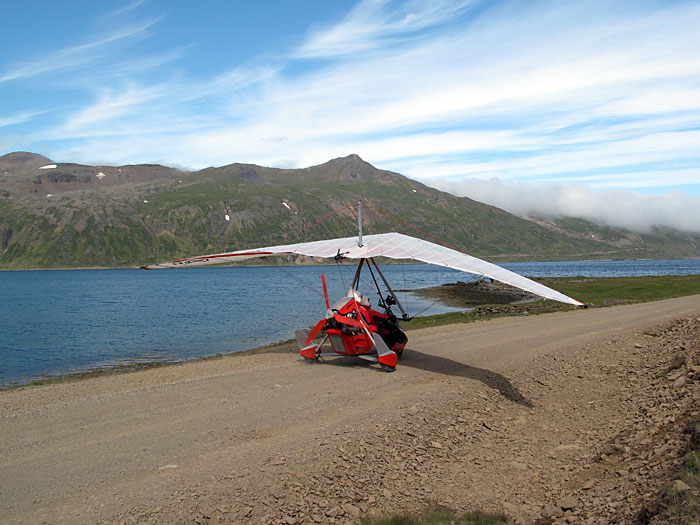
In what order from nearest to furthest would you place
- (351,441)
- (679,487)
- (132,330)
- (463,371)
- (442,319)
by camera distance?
(679,487)
(351,441)
(463,371)
(442,319)
(132,330)

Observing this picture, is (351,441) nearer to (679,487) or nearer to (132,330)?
(679,487)

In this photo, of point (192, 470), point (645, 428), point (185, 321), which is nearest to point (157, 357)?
point (185, 321)

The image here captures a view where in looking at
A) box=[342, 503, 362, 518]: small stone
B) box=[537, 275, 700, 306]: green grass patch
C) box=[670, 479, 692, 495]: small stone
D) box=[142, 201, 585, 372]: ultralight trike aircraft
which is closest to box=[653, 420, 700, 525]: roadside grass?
box=[670, 479, 692, 495]: small stone

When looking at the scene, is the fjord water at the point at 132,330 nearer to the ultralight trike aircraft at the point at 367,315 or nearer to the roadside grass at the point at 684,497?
the ultralight trike aircraft at the point at 367,315

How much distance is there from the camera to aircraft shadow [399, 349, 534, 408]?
43.3 ft

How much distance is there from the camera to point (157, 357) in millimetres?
28000

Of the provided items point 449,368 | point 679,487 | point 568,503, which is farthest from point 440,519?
point 449,368

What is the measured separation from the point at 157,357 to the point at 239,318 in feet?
58.4

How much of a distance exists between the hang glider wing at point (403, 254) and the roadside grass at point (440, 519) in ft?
19.2

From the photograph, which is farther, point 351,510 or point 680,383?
point 680,383

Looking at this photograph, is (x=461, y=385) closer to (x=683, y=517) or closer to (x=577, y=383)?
(x=577, y=383)

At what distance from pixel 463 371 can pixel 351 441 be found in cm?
652

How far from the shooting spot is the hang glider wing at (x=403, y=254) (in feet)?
42.5

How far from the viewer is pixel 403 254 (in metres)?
15.9
